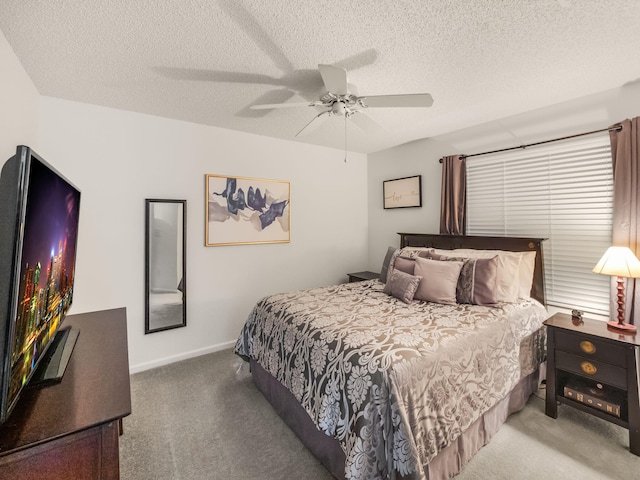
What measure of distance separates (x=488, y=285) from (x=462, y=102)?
5.46 feet

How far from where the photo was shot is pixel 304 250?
4.04 metres

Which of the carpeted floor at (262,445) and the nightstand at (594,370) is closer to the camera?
the carpeted floor at (262,445)

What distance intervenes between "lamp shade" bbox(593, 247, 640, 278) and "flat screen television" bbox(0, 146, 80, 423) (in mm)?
3158

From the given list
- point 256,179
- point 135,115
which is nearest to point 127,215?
point 135,115

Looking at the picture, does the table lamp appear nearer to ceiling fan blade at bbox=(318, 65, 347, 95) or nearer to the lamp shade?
the lamp shade

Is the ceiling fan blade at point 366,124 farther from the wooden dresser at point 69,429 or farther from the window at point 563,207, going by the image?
the wooden dresser at point 69,429

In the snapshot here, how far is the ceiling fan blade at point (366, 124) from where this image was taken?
117 inches

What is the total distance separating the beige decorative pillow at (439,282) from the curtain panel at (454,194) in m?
0.97

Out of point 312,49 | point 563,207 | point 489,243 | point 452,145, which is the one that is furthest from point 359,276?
point 312,49

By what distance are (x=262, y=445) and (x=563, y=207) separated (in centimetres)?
322

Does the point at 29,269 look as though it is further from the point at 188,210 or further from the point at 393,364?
the point at 188,210

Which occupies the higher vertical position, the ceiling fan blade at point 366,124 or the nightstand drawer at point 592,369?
the ceiling fan blade at point 366,124

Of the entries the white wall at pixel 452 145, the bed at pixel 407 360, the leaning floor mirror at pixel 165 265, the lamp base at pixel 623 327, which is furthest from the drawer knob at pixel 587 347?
the leaning floor mirror at pixel 165 265

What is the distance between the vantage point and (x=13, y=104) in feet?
6.14
